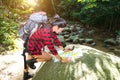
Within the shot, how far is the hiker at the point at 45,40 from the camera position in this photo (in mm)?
3779

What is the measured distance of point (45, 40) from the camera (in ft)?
12.6

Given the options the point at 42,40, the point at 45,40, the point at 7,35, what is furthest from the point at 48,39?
the point at 7,35

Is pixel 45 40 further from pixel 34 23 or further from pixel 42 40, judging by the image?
pixel 34 23

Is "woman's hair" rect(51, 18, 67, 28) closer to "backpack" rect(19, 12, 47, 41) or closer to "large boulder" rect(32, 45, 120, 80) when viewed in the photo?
"backpack" rect(19, 12, 47, 41)

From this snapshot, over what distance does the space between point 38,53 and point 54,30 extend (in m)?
0.62

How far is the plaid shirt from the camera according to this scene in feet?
12.4

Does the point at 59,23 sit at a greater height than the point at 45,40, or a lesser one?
greater

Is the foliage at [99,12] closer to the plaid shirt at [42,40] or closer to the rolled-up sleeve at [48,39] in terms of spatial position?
the plaid shirt at [42,40]

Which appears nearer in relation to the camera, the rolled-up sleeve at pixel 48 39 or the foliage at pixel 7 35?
the rolled-up sleeve at pixel 48 39

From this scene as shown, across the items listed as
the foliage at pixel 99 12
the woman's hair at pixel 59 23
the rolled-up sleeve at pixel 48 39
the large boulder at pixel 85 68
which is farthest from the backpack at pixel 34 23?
the foliage at pixel 99 12

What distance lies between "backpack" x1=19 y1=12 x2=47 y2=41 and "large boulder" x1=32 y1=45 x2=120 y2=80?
0.72m

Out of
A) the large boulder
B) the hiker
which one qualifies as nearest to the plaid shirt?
the hiker

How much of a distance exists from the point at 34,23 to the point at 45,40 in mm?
463

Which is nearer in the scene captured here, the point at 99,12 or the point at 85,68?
the point at 85,68
